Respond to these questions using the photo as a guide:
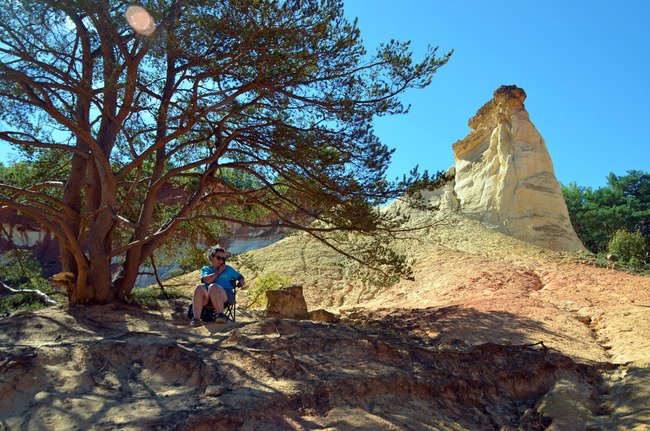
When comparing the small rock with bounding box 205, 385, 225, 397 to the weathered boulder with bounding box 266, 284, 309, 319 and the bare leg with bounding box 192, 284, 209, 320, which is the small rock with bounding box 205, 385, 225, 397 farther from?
the weathered boulder with bounding box 266, 284, 309, 319

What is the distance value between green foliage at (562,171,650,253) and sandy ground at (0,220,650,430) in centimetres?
2441

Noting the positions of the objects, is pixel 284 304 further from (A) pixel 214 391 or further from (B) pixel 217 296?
(A) pixel 214 391

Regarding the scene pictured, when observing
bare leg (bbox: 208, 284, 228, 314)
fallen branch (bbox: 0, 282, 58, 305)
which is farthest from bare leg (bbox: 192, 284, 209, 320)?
fallen branch (bbox: 0, 282, 58, 305)

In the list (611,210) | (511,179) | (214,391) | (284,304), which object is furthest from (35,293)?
(611,210)

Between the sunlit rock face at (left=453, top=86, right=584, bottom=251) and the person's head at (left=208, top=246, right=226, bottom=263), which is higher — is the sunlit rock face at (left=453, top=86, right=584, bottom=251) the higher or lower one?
the higher one

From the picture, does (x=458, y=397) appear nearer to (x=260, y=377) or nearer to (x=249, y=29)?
(x=260, y=377)

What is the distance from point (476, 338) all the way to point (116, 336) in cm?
531

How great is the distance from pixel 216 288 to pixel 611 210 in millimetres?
30294

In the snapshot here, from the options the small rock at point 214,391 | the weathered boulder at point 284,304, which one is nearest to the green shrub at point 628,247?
the weathered boulder at point 284,304

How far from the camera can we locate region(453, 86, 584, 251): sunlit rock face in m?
18.9

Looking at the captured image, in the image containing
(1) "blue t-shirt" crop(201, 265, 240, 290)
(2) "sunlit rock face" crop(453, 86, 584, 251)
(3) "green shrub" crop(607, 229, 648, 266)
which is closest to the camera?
(1) "blue t-shirt" crop(201, 265, 240, 290)

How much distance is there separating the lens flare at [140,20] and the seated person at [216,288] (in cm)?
367

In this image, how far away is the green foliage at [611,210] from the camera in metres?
29.0

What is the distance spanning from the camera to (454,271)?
14.6 meters
